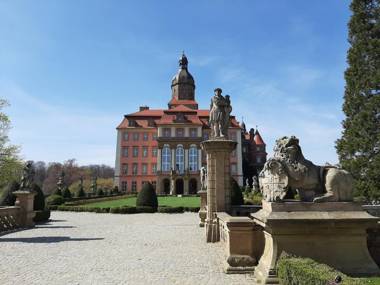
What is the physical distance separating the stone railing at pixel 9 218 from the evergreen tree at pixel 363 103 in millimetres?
18139

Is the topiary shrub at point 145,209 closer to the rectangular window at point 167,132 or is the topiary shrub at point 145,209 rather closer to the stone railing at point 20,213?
the stone railing at point 20,213

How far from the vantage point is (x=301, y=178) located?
5.43 m

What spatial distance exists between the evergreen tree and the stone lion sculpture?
14.9m

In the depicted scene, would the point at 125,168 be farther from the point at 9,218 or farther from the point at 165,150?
the point at 9,218

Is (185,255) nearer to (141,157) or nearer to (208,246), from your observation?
(208,246)

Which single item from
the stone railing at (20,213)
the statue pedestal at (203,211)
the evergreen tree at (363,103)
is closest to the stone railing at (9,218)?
the stone railing at (20,213)

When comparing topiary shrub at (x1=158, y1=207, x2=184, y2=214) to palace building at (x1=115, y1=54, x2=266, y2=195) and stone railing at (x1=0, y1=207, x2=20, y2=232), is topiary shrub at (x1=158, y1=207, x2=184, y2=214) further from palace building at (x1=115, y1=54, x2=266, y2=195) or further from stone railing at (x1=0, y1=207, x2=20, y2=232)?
palace building at (x1=115, y1=54, x2=266, y2=195)

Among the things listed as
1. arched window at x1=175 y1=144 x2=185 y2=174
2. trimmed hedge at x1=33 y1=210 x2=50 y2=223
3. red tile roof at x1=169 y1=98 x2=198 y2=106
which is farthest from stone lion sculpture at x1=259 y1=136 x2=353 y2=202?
red tile roof at x1=169 y1=98 x2=198 y2=106

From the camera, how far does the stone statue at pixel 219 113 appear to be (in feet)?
35.8

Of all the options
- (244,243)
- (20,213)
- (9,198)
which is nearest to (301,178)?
(244,243)

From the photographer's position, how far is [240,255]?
21.0 feet

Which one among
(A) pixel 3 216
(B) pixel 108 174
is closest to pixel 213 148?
(A) pixel 3 216

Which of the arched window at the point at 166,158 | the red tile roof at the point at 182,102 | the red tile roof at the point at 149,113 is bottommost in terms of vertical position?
the arched window at the point at 166,158

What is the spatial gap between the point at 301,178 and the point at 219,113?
19.1ft
